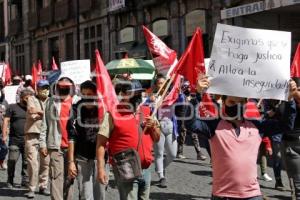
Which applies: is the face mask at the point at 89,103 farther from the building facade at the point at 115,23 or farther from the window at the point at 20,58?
the window at the point at 20,58

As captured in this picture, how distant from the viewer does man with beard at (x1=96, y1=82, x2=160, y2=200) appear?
5.32m

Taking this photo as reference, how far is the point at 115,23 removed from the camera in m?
29.0

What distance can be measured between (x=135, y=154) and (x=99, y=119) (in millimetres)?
940

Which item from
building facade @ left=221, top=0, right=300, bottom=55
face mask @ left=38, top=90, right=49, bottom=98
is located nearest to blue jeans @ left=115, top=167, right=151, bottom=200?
face mask @ left=38, top=90, right=49, bottom=98

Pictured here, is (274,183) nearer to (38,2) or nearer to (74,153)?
(74,153)

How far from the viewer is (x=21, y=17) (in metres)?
41.4

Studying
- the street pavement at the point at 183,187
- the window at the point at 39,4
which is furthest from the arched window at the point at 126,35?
the street pavement at the point at 183,187

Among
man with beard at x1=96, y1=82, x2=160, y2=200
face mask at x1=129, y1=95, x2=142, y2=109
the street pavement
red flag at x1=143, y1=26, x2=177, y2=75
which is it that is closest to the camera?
man with beard at x1=96, y1=82, x2=160, y2=200

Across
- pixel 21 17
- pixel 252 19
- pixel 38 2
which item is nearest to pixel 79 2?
pixel 38 2

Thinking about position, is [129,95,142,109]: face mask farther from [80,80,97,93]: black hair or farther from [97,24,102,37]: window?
[97,24,102,37]: window

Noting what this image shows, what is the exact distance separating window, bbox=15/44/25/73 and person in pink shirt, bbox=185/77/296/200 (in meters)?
37.3

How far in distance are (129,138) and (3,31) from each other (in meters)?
41.1

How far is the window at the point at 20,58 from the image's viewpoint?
135 feet

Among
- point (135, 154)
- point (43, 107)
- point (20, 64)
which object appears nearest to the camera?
point (135, 154)
